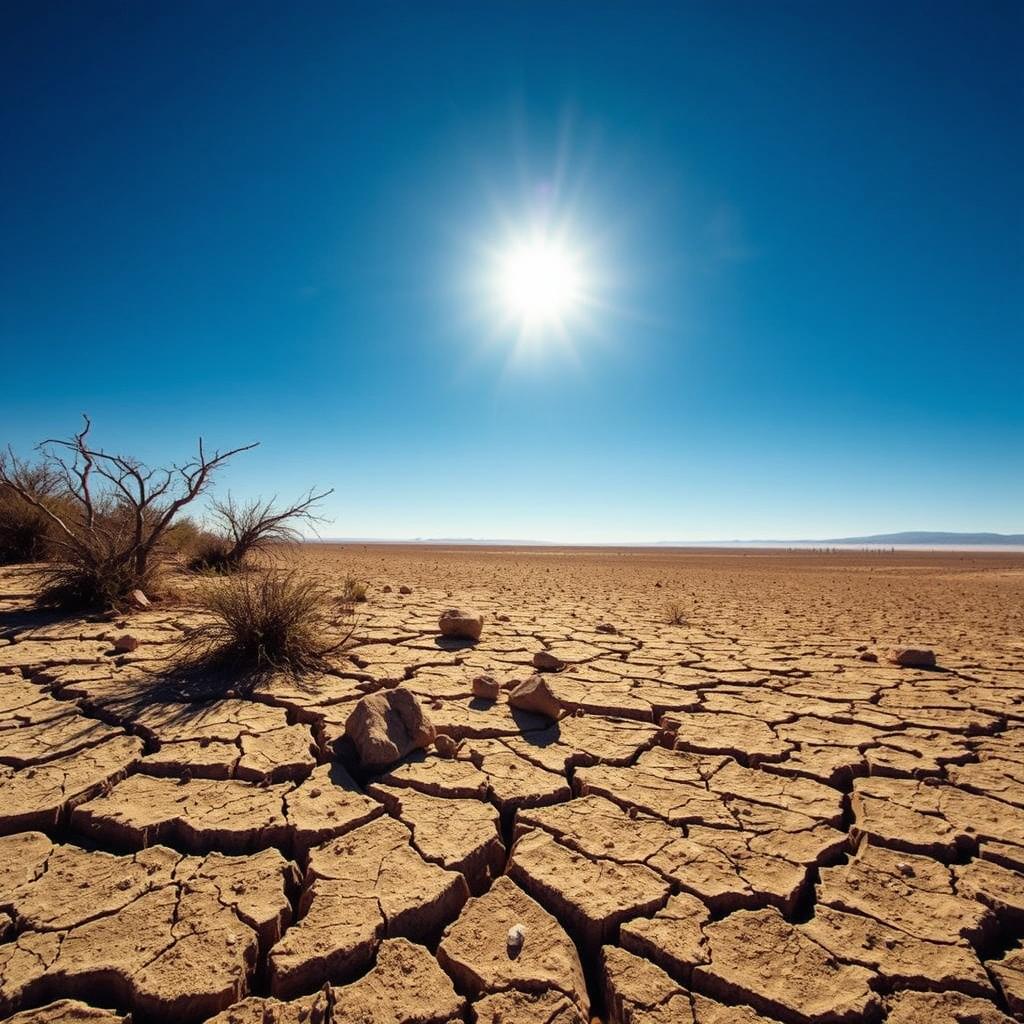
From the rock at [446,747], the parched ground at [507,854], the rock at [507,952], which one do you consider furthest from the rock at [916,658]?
the rock at [507,952]

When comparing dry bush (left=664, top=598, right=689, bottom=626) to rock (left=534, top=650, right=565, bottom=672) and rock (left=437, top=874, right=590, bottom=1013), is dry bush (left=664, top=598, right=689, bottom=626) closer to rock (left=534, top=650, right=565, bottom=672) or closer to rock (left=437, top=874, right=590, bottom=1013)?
rock (left=534, top=650, right=565, bottom=672)

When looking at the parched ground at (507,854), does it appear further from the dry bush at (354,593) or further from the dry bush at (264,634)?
the dry bush at (354,593)

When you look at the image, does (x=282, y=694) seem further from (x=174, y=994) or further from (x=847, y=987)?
(x=847, y=987)

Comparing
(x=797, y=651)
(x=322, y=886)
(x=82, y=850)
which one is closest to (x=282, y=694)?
(x=82, y=850)

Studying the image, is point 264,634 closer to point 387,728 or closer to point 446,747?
point 387,728

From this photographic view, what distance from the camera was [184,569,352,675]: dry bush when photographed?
3.45 meters

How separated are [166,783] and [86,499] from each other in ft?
12.7

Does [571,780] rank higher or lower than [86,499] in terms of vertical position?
lower

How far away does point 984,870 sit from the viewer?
5.90 feet

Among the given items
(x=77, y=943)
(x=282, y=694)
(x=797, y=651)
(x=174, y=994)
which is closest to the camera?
(x=174, y=994)

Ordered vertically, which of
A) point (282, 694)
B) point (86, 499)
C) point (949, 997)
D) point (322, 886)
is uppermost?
point (86, 499)

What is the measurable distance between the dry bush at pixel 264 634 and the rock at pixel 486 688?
1103 mm

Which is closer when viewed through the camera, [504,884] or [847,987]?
[847,987]

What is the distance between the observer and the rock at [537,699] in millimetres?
2932
